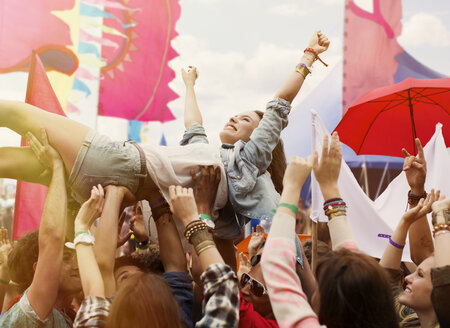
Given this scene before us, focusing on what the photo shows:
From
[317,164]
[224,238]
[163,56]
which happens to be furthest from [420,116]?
[163,56]

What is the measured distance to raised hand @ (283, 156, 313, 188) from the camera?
2.04 meters

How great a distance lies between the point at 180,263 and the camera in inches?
103

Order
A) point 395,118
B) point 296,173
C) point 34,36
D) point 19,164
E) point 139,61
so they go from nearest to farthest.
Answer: point 296,173 < point 19,164 < point 395,118 < point 34,36 < point 139,61

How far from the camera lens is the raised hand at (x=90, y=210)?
229cm

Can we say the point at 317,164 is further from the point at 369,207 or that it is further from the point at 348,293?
the point at 369,207

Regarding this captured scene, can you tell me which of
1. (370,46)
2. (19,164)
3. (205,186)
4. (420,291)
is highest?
(370,46)

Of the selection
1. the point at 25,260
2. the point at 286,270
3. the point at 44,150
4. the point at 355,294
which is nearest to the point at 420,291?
the point at 355,294

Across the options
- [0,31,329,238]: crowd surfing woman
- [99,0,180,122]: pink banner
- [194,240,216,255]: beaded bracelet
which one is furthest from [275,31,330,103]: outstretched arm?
[99,0,180,122]: pink banner

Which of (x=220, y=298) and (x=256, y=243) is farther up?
(x=220, y=298)

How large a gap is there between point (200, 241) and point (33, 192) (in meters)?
2.31

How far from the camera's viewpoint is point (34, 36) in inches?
269

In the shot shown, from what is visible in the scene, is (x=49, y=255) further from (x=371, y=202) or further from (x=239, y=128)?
(x=371, y=202)

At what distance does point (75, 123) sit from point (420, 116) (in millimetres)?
2843

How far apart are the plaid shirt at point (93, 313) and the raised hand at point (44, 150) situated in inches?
33.0
